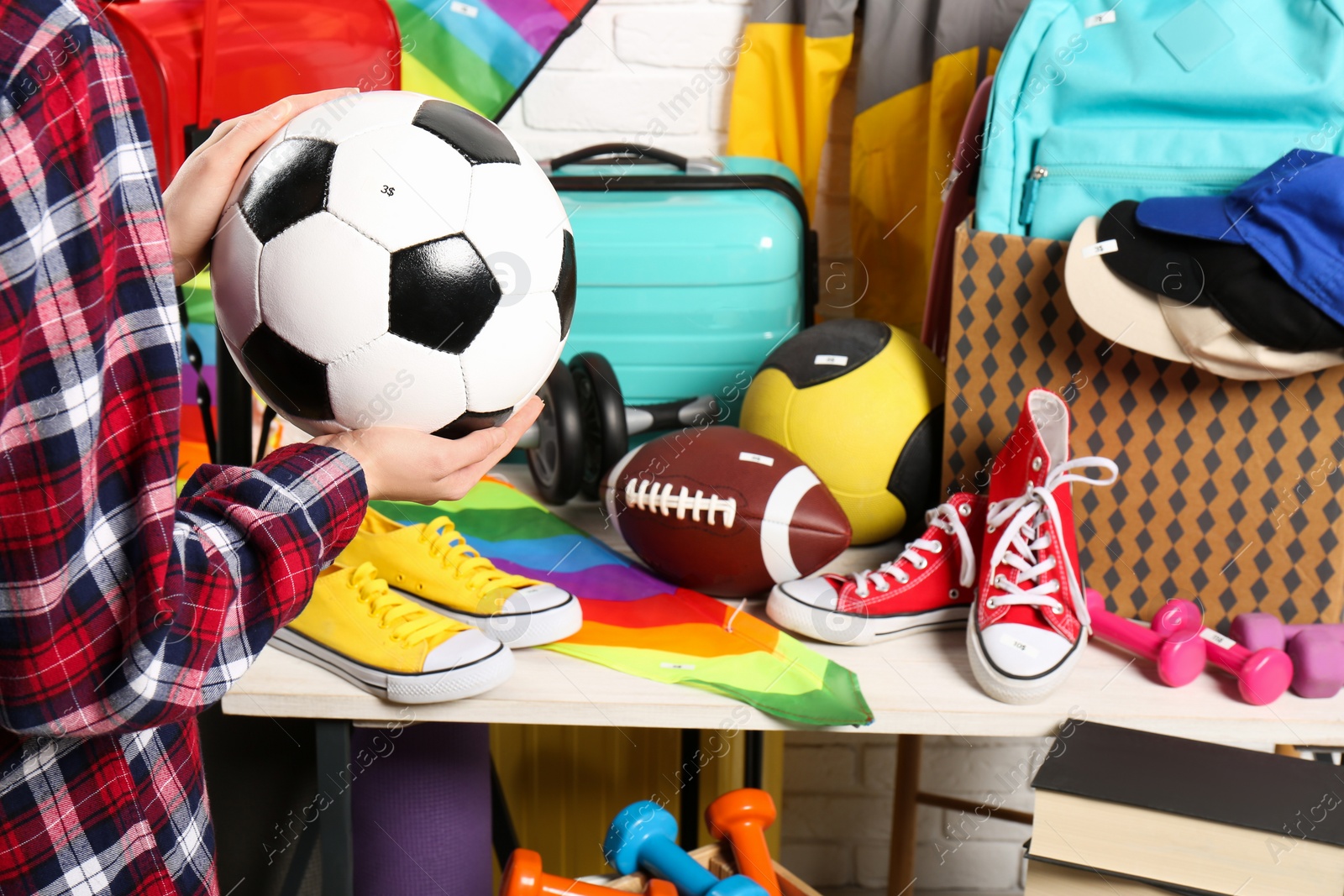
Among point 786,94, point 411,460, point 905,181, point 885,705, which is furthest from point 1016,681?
point 786,94

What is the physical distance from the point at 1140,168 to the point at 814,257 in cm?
48

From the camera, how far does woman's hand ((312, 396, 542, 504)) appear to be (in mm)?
664

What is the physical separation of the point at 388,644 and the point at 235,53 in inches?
33.7

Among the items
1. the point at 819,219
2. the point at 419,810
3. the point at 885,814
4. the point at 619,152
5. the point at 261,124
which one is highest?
the point at 261,124

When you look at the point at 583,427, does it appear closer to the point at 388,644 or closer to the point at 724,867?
the point at 388,644

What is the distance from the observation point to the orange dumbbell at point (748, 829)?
0.93 metres

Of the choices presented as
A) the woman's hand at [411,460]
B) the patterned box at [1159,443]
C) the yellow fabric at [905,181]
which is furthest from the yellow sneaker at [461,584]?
the yellow fabric at [905,181]

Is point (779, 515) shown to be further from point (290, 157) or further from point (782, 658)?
point (290, 157)

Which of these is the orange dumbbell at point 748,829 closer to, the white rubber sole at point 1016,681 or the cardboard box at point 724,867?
the cardboard box at point 724,867

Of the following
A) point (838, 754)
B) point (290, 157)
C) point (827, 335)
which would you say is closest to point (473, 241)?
point (290, 157)

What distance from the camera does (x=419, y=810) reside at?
1.02 meters

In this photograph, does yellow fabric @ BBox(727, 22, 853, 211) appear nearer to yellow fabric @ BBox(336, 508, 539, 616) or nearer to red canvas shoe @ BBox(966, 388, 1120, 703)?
red canvas shoe @ BBox(966, 388, 1120, 703)

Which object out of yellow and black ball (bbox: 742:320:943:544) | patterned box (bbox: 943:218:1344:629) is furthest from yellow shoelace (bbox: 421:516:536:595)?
patterned box (bbox: 943:218:1344:629)

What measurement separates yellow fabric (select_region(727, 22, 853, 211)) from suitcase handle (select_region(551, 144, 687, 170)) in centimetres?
20
